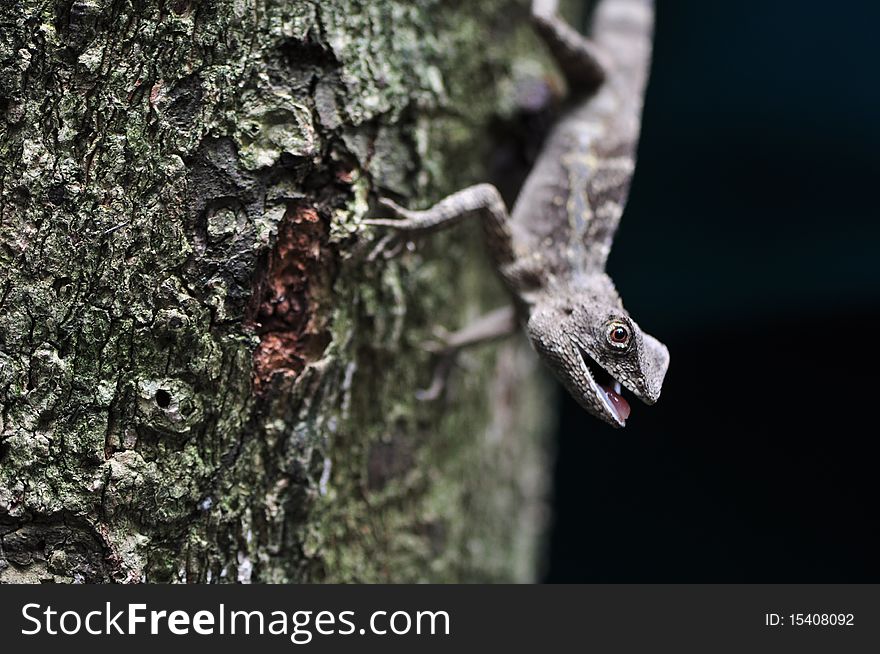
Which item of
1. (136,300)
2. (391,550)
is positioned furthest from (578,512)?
(136,300)

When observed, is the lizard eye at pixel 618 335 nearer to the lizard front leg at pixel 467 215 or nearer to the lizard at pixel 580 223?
the lizard at pixel 580 223

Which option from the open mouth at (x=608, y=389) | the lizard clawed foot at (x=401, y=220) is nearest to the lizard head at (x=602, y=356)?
the open mouth at (x=608, y=389)

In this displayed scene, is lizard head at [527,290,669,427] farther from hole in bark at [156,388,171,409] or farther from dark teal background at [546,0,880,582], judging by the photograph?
dark teal background at [546,0,880,582]

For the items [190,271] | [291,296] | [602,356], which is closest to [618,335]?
[602,356]

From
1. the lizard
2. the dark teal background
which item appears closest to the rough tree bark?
the lizard

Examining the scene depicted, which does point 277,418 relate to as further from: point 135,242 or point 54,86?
point 54,86

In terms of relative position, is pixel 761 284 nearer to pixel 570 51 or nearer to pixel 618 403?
pixel 570 51
